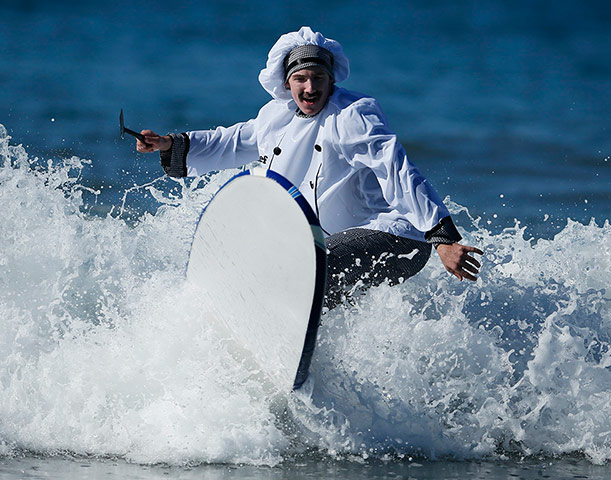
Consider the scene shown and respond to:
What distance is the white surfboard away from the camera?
3455 millimetres

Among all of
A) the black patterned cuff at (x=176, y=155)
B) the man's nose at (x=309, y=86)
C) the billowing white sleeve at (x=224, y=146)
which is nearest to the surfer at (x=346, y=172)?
the man's nose at (x=309, y=86)

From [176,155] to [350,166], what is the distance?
922 mm

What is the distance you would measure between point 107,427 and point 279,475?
2.46 ft

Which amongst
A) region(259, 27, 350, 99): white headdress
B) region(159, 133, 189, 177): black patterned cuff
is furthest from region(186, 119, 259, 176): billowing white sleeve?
region(259, 27, 350, 99): white headdress

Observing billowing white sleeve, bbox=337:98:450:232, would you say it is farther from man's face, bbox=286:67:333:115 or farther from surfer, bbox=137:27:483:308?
man's face, bbox=286:67:333:115

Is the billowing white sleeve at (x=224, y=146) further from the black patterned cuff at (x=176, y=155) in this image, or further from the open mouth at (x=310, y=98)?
the open mouth at (x=310, y=98)

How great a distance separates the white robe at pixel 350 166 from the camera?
3756 mm

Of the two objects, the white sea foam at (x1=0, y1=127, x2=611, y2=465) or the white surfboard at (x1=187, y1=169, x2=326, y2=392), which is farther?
the white sea foam at (x1=0, y1=127, x2=611, y2=465)

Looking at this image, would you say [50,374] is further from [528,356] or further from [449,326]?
[528,356]

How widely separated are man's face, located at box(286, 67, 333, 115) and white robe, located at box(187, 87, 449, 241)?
35 mm

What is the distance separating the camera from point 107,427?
370cm

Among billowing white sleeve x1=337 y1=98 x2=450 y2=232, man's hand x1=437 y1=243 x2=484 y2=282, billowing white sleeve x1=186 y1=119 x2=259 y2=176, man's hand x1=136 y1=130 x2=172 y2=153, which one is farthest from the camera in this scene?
billowing white sleeve x1=186 y1=119 x2=259 y2=176

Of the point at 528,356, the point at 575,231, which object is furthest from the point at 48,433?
the point at 575,231

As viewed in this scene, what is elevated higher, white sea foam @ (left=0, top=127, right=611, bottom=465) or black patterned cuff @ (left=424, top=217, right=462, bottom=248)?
black patterned cuff @ (left=424, top=217, right=462, bottom=248)
